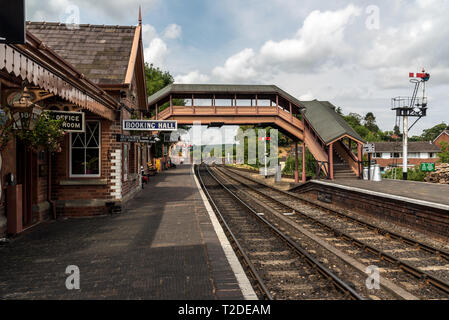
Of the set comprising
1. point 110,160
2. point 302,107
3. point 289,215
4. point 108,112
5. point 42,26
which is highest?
point 42,26

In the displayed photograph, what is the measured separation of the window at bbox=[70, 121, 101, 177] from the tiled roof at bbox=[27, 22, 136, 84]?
1830mm

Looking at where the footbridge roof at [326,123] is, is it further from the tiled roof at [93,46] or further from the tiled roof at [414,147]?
the tiled roof at [414,147]

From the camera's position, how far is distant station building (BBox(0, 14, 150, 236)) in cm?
538

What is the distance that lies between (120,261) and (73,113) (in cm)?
403

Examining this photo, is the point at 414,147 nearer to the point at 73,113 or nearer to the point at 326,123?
the point at 326,123

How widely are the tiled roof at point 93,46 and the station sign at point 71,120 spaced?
3.63 meters

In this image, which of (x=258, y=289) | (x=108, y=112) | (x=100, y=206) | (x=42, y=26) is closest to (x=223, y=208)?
(x=100, y=206)

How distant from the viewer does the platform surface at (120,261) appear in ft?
14.0

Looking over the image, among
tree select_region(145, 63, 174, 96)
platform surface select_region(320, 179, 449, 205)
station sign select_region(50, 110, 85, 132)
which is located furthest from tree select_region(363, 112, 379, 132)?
station sign select_region(50, 110, 85, 132)

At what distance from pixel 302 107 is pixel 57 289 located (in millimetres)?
19607

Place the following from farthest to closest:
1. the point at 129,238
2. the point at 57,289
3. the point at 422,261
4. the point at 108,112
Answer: the point at 108,112, the point at 129,238, the point at 422,261, the point at 57,289
